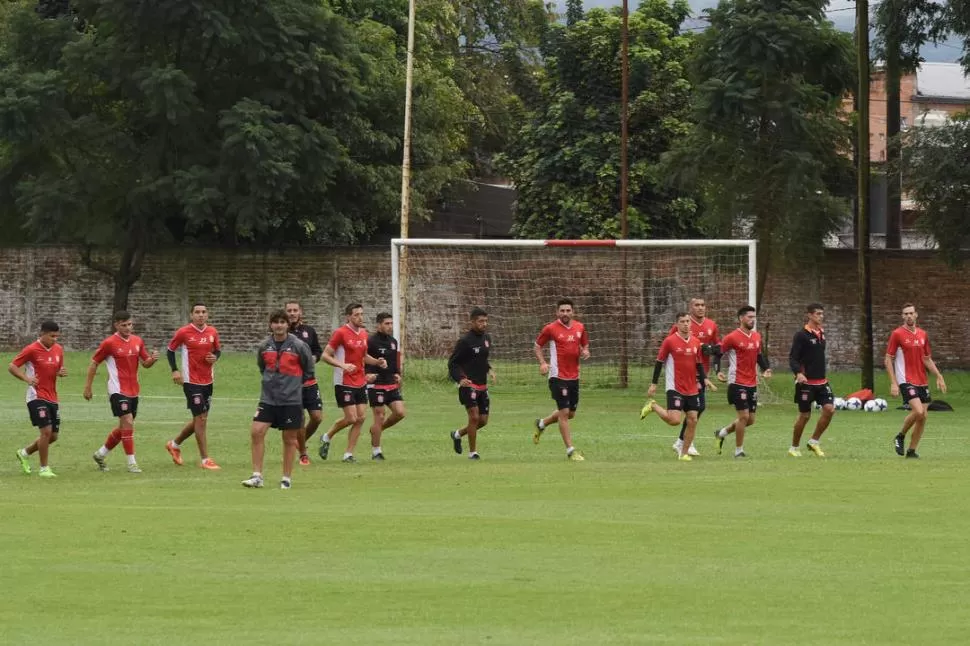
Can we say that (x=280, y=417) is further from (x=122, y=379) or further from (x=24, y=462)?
(x=24, y=462)

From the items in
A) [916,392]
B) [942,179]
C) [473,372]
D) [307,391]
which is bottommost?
[916,392]

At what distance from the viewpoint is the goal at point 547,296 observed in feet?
132

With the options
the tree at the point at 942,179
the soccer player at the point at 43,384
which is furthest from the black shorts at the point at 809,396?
the tree at the point at 942,179

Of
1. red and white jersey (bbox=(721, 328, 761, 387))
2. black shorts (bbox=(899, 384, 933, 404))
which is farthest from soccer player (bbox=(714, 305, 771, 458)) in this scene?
black shorts (bbox=(899, 384, 933, 404))

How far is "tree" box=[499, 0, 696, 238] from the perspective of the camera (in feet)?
186

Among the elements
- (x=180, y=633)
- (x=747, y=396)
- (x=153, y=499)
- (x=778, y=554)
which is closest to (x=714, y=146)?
(x=747, y=396)

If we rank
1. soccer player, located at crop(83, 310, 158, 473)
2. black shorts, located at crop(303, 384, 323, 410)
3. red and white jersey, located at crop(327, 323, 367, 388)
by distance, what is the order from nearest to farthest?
soccer player, located at crop(83, 310, 158, 473)
black shorts, located at crop(303, 384, 323, 410)
red and white jersey, located at crop(327, 323, 367, 388)

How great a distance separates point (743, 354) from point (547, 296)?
763 inches

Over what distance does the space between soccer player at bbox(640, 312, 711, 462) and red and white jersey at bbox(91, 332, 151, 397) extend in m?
6.46

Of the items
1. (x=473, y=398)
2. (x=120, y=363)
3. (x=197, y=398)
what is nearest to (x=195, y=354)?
(x=197, y=398)

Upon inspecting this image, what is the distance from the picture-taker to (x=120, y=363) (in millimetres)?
21172

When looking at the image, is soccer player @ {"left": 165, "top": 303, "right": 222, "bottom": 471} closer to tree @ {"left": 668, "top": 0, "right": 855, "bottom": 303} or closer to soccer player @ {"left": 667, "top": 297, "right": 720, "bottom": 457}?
soccer player @ {"left": 667, "top": 297, "right": 720, "bottom": 457}

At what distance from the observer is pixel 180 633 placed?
9594mm

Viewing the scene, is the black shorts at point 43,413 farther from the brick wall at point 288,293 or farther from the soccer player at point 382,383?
the brick wall at point 288,293
